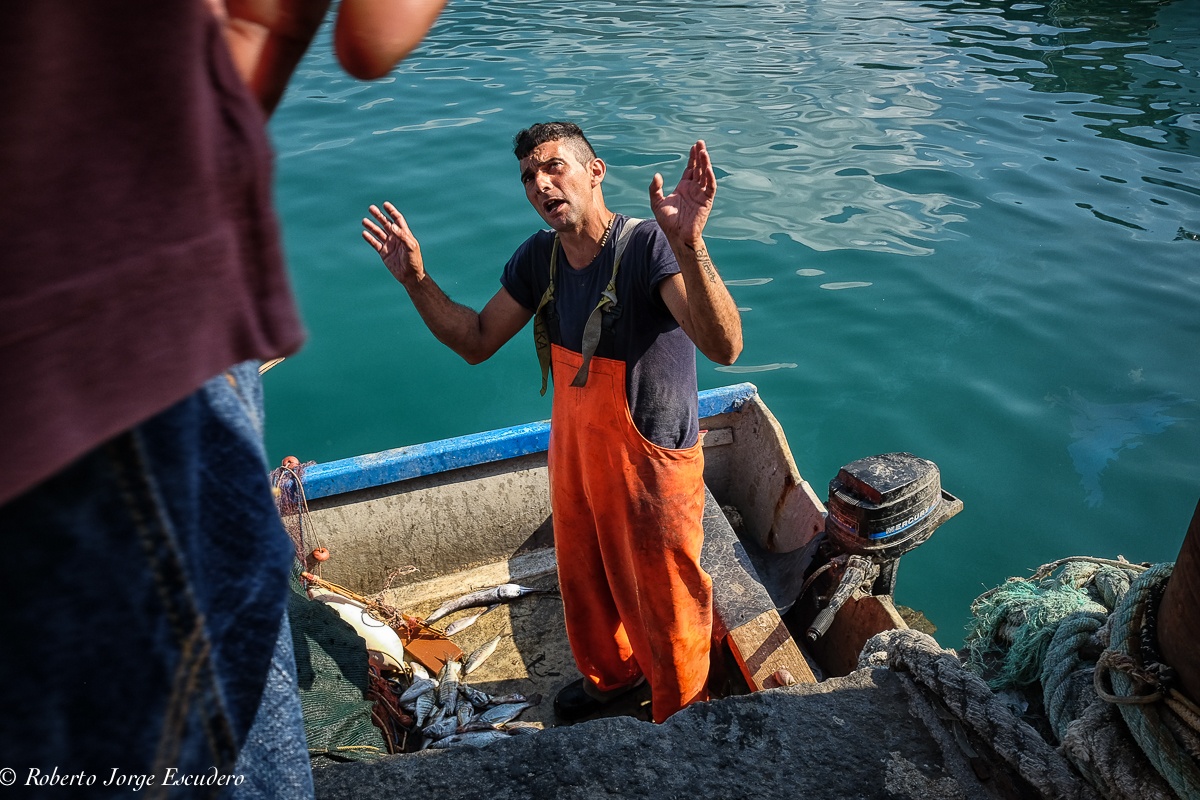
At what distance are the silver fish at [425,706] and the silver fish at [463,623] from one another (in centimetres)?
53

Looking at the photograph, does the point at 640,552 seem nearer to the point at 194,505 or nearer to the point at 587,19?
the point at 194,505

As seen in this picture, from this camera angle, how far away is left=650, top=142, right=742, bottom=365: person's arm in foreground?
280 centimetres

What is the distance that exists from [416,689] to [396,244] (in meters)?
2.27

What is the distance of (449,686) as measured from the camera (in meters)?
4.10

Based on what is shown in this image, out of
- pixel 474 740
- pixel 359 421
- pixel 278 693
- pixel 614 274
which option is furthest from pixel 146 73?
pixel 359 421

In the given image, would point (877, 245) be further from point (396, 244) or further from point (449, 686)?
point (449, 686)

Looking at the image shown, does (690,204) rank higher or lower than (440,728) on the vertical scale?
higher

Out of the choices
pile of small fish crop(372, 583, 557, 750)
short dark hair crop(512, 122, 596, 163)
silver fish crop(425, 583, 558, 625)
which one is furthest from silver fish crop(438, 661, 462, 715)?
short dark hair crop(512, 122, 596, 163)

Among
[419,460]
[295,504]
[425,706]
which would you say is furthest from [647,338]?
[295,504]

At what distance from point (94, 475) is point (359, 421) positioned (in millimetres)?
6949

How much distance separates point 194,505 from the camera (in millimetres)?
708

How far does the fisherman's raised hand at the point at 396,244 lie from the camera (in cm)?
362

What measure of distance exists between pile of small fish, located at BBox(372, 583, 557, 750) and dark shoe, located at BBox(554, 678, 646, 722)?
0.16 m

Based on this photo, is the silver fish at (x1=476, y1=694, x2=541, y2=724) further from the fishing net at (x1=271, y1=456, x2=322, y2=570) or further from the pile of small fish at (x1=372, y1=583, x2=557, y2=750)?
the fishing net at (x1=271, y1=456, x2=322, y2=570)
